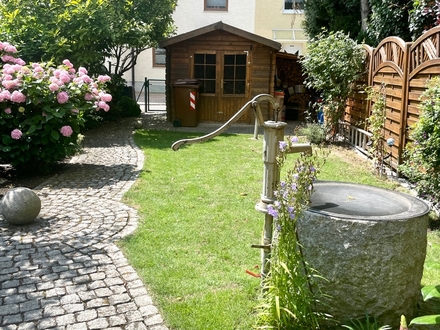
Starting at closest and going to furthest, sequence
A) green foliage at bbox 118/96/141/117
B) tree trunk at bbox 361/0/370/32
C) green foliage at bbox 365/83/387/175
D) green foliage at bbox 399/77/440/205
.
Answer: green foliage at bbox 399/77/440/205
green foliage at bbox 365/83/387/175
tree trunk at bbox 361/0/370/32
green foliage at bbox 118/96/141/117

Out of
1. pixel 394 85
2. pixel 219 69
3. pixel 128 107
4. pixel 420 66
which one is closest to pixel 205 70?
pixel 219 69

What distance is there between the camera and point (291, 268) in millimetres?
3006

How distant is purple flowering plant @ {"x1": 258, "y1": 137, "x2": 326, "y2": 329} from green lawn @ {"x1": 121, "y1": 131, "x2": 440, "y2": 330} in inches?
19.1

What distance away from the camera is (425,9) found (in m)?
9.63

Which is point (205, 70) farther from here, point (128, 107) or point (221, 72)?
point (128, 107)

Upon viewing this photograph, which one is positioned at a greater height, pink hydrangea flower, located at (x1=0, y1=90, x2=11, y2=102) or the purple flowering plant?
pink hydrangea flower, located at (x1=0, y1=90, x2=11, y2=102)

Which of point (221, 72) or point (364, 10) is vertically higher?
point (364, 10)

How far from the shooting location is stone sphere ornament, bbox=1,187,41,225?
5.29m

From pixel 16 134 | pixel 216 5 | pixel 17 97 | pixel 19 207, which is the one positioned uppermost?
pixel 216 5

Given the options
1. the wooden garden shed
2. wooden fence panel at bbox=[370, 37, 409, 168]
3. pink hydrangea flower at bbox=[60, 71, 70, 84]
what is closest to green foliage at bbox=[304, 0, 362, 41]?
the wooden garden shed

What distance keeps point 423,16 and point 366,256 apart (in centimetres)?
877

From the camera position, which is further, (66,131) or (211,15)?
(211,15)

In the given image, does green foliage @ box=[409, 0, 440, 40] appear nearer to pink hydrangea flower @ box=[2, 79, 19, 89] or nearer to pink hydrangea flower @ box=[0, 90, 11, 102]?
pink hydrangea flower @ box=[2, 79, 19, 89]

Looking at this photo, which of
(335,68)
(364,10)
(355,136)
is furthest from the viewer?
(364,10)
